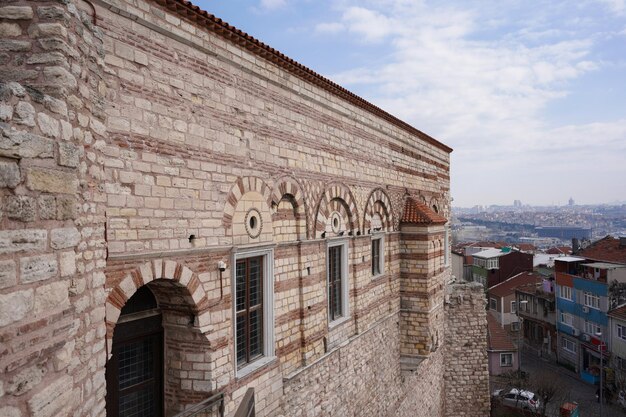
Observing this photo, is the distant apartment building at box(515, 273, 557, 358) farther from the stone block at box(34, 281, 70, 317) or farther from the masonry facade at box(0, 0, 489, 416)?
the stone block at box(34, 281, 70, 317)

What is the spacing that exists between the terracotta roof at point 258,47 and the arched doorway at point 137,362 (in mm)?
3794

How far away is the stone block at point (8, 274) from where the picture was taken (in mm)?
2941

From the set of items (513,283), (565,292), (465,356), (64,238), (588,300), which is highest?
(64,238)

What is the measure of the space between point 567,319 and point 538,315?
372 centimetres

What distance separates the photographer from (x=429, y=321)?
13281mm

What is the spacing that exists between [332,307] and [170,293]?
16.1 ft

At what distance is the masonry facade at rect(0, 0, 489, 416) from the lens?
10.9 ft

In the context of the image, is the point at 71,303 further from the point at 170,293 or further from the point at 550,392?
the point at 550,392

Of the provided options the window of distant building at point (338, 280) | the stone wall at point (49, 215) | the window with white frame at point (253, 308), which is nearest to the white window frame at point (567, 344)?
the window of distant building at point (338, 280)

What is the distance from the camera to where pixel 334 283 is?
10547mm

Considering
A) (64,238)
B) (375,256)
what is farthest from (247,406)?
(375,256)

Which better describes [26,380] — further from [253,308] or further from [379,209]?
[379,209]

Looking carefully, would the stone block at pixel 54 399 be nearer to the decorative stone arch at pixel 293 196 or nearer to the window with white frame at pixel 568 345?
the decorative stone arch at pixel 293 196

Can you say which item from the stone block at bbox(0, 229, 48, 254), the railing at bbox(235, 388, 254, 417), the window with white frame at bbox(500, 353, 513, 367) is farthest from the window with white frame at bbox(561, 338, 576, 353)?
the stone block at bbox(0, 229, 48, 254)
